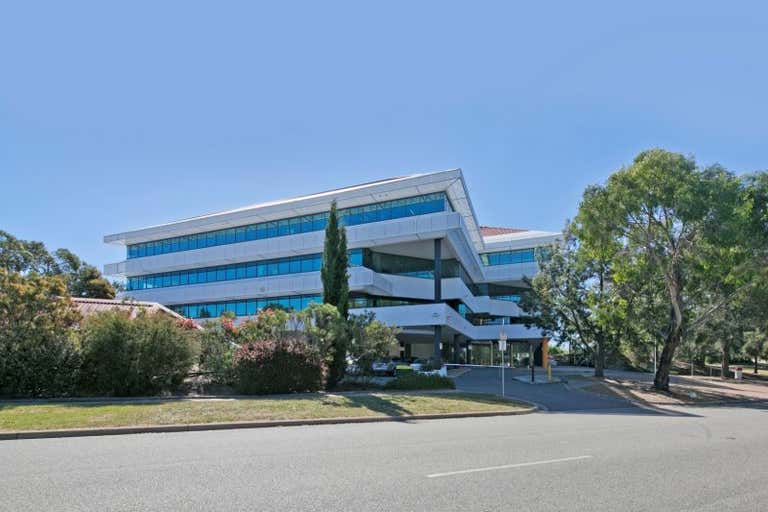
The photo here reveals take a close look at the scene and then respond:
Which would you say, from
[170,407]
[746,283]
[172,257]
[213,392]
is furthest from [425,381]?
[172,257]

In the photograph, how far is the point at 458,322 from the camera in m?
44.4

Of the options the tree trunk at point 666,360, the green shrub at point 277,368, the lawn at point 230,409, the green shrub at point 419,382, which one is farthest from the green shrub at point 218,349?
the tree trunk at point 666,360

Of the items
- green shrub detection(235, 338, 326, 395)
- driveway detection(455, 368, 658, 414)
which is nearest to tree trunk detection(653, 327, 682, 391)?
driveway detection(455, 368, 658, 414)

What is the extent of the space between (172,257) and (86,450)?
42595mm

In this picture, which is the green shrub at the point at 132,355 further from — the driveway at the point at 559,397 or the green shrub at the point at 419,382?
the driveway at the point at 559,397

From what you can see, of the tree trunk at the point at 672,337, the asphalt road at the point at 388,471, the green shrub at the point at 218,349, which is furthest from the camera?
the tree trunk at the point at 672,337

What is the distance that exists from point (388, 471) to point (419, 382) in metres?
15.2

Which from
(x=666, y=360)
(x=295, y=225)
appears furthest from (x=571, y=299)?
(x=295, y=225)

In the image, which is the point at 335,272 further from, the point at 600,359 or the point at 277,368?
the point at 600,359

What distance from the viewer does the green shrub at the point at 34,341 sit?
16172mm

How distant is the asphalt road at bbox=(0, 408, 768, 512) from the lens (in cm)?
630

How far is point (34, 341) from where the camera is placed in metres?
16.6

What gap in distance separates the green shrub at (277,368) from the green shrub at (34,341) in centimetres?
480

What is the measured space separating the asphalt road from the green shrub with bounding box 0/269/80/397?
6506 millimetres
